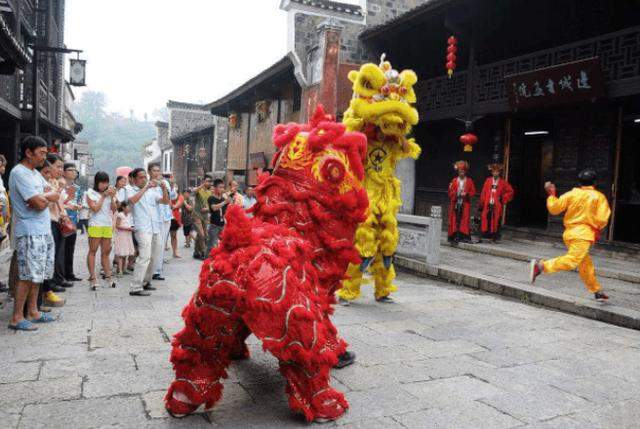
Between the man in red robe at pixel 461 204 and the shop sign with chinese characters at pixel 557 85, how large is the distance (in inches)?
69.0

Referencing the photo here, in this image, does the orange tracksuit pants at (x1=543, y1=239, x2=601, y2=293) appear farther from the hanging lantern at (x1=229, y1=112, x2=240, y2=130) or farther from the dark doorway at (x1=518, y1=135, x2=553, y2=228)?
the hanging lantern at (x1=229, y1=112, x2=240, y2=130)

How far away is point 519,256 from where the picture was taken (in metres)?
9.40

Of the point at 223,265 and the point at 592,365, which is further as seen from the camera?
the point at 592,365

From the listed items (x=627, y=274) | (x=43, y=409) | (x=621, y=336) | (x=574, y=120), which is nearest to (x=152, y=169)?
(x=43, y=409)

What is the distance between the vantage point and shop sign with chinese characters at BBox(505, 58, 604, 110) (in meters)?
8.48

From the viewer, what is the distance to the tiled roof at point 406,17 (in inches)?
400

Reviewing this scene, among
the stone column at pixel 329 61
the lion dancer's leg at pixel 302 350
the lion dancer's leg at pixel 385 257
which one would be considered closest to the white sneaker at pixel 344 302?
the lion dancer's leg at pixel 385 257

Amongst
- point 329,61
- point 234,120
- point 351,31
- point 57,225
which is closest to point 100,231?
point 57,225

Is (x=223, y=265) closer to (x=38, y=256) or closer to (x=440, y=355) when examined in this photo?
(x=440, y=355)

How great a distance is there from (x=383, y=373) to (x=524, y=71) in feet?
26.9

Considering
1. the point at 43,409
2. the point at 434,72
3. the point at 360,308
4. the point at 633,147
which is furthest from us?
the point at 434,72

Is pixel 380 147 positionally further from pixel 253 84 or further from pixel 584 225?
pixel 253 84

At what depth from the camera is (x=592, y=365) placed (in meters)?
3.94

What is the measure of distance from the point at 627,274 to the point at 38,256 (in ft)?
25.4
